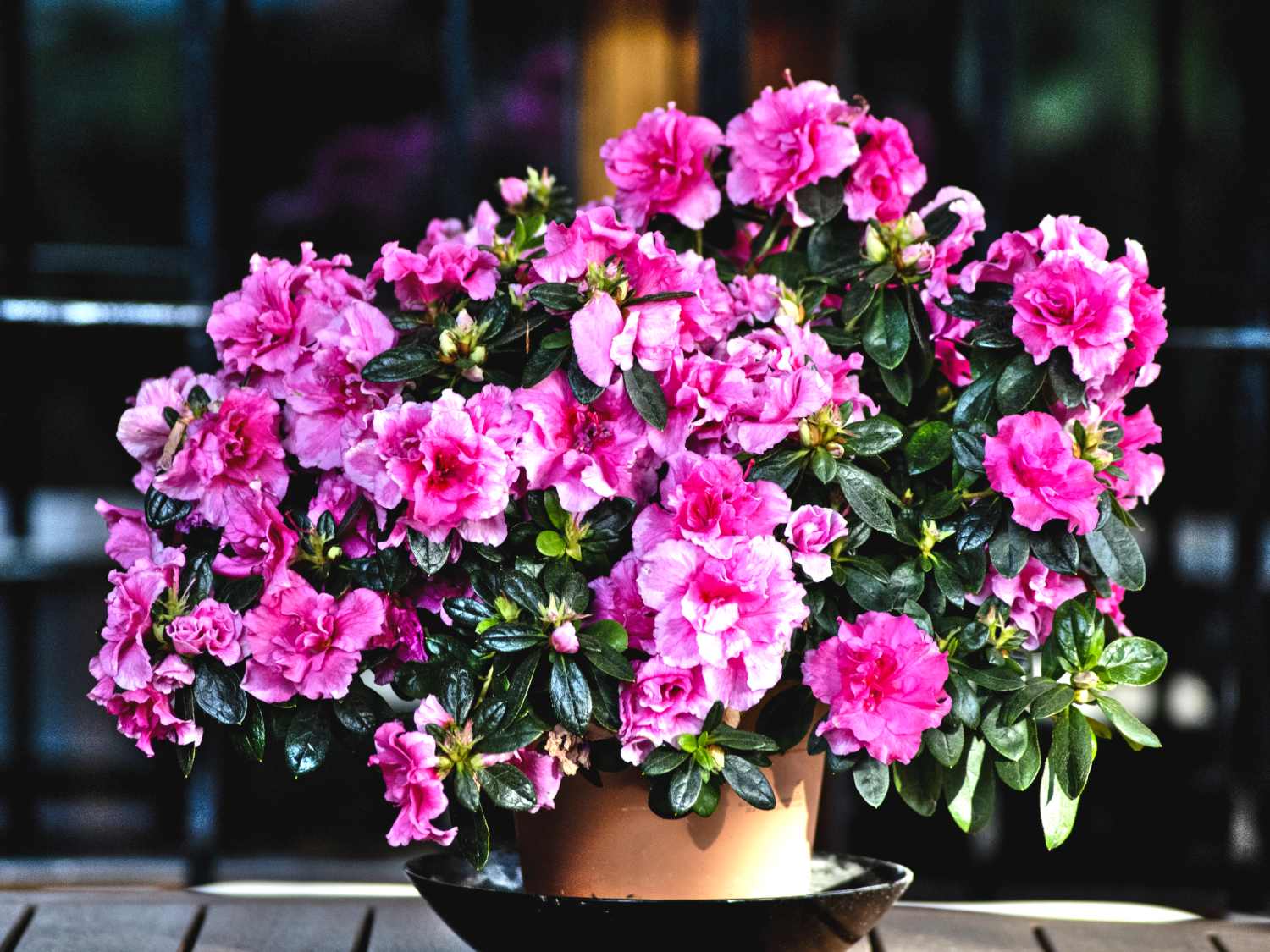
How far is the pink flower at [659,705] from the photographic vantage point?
96 cm

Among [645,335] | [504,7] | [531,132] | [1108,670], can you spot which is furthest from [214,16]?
[1108,670]

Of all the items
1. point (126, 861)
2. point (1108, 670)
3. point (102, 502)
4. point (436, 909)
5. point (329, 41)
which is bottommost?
point (126, 861)

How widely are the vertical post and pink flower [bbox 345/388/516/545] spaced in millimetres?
1461

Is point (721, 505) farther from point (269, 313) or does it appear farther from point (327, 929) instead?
point (327, 929)

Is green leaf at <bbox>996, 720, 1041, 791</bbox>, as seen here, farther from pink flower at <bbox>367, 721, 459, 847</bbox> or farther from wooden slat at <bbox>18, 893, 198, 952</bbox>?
wooden slat at <bbox>18, 893, 198, 952</bbox>

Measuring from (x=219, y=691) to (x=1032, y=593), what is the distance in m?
0.51

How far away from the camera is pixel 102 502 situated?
3.67 ft

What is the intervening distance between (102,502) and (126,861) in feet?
4.99

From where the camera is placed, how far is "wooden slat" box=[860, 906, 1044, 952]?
127 centimetres

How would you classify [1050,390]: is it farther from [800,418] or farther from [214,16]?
[214,16]

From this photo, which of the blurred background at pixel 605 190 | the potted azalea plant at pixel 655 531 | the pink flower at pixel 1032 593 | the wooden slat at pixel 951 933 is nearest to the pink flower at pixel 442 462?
the potted azalea plant at pixel 655 531

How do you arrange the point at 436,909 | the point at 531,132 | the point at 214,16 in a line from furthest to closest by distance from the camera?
the point at 531,132, the point at 214,16, the point at 436,909

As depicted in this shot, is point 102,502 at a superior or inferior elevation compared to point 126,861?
superior

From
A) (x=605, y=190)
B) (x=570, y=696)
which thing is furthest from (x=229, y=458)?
(x=605, y=190)
